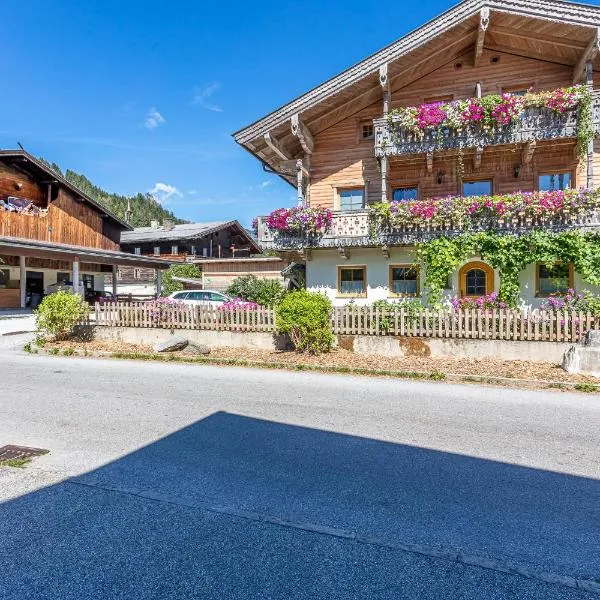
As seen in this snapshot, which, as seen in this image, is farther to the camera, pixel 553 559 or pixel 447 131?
pixel 447 131

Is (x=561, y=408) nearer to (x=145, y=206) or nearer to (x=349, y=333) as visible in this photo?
(x=349, y=333)

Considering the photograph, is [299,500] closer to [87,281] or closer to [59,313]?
[59,313]

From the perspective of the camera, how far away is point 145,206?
106m

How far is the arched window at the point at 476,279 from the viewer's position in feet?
49.9

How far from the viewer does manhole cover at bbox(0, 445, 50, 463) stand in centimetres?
467

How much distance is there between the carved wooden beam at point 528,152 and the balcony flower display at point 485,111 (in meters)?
0.95

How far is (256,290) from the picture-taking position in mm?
24797

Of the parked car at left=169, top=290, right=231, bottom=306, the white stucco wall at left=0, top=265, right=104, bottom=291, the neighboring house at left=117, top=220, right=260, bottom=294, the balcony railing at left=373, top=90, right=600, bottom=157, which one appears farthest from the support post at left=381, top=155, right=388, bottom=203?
the neighboring house at left=117, top=220, right=260, bottom=294

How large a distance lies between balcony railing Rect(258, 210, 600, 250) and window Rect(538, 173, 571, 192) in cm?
276

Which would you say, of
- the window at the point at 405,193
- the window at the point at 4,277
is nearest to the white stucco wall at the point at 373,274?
the window at the point at 405,193

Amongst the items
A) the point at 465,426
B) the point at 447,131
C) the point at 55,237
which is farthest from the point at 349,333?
the point at 55,237

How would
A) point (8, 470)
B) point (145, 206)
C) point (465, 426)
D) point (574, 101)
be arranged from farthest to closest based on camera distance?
point (145, 206), point (574, 101), point (465, 426), point (8, 470)

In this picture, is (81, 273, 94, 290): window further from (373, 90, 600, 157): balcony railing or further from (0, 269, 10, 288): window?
(373, 90, 600, 157): balcony railing

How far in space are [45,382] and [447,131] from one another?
1435 cm
